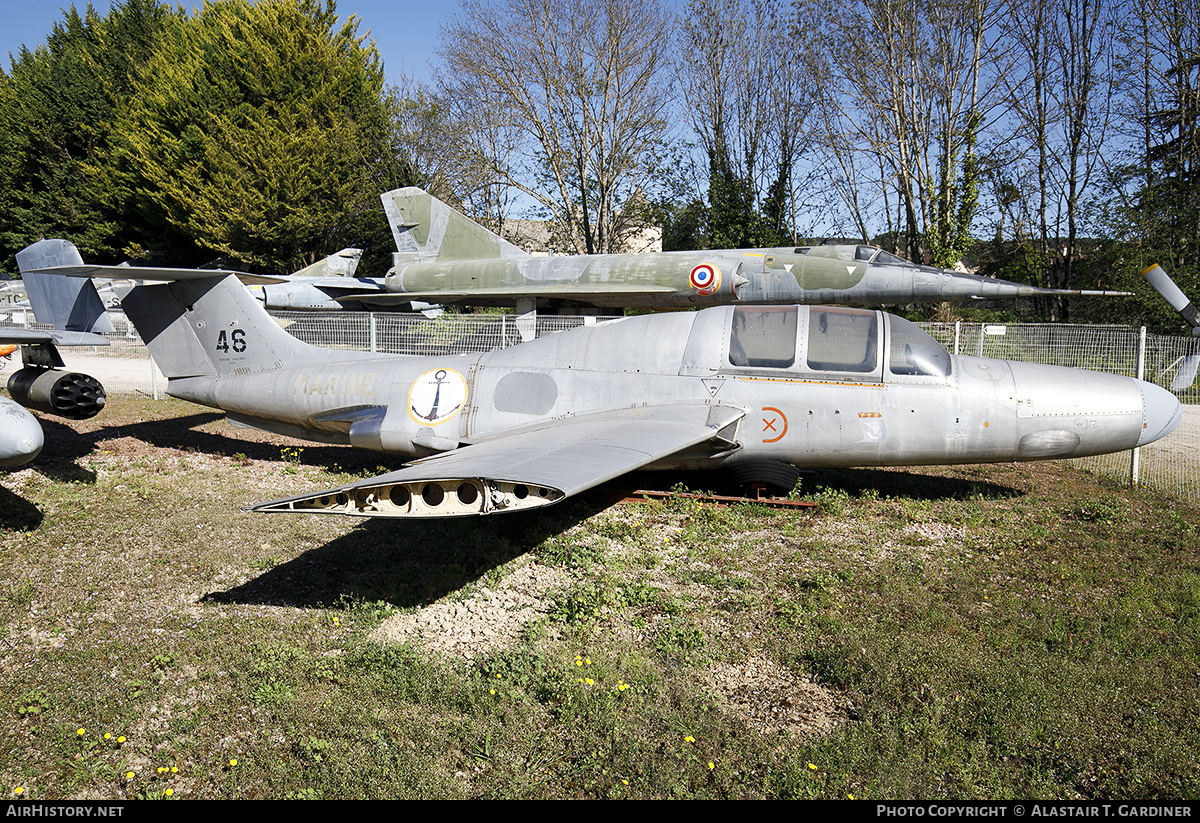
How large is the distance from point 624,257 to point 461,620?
12.3m

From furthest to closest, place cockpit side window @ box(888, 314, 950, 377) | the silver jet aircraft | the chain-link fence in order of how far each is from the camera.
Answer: the chain-link fence → cockpit side window @ box(888, 314, 950, 377) → the silver jet aircraft

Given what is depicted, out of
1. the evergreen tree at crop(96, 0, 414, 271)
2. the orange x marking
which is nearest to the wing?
the orange x marking

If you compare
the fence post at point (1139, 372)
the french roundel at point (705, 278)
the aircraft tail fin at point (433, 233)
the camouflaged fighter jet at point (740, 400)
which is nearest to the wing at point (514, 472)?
the camouflaged fighter jet at point (740, 400)

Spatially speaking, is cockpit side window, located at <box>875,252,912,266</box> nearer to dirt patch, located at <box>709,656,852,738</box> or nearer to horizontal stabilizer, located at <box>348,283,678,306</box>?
horizontal stabilizer, located at <box>348,283,678,306</box>

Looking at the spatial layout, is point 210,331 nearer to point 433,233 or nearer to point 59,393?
point 59,393

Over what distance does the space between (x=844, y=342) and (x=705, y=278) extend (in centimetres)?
838

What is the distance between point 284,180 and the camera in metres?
33.8

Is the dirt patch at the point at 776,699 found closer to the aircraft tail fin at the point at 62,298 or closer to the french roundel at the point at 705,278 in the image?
the aircraft tail fin at the point at 62,298

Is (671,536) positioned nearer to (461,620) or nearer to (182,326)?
(461,620)

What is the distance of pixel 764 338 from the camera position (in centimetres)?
720

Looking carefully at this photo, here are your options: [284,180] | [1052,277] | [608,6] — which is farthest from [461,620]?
[284,180]

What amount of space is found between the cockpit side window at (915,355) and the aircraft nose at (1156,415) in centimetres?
193

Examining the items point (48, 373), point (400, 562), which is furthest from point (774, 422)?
point (48, 373)

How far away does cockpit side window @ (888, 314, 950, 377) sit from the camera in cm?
686
